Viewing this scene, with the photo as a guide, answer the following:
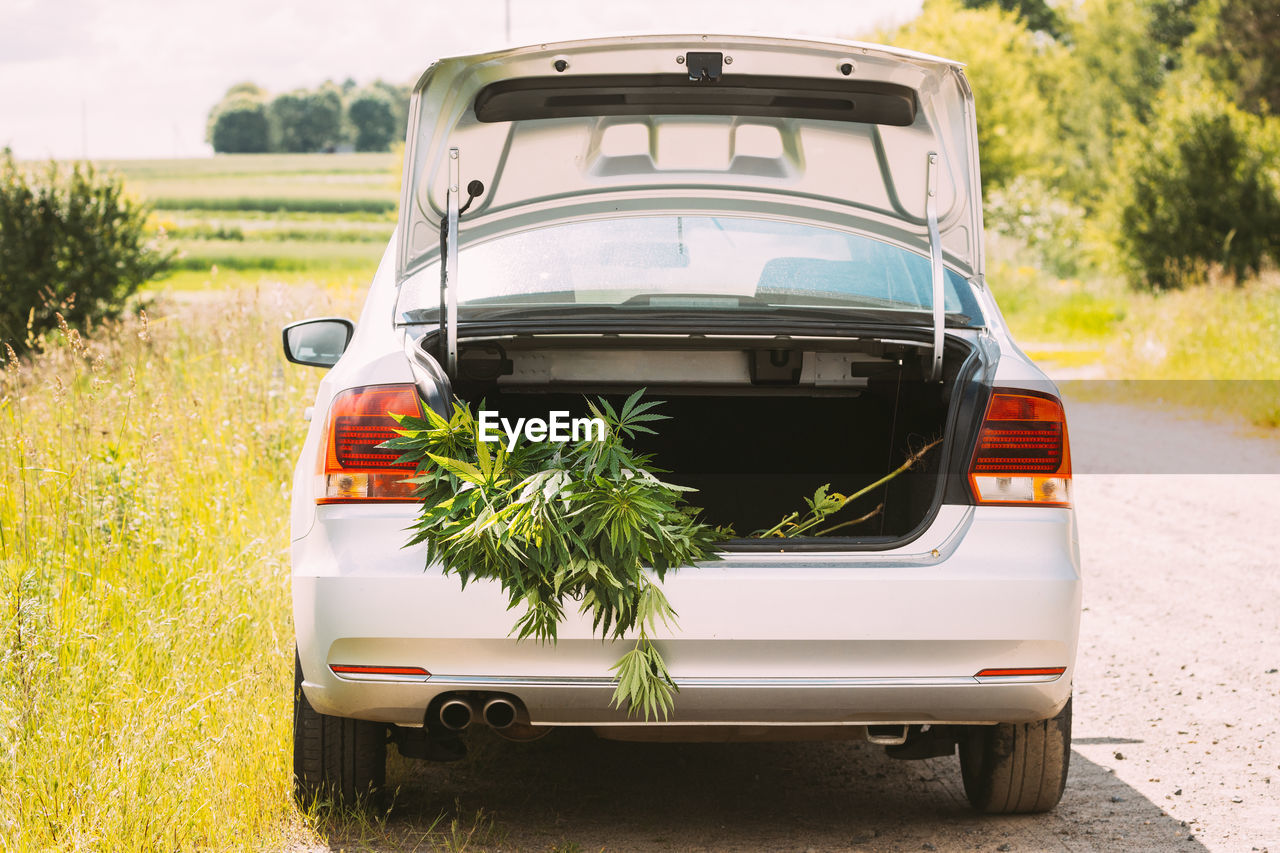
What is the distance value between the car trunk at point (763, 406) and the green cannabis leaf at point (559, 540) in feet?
1.48

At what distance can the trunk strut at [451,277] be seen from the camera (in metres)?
3.08

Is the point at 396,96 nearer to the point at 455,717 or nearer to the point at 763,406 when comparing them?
Answer: the point at 763,406

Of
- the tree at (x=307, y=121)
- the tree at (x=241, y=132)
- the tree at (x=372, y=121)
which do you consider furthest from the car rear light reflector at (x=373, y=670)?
the tree at (x=241, y=132)

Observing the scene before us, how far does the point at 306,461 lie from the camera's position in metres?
3.20

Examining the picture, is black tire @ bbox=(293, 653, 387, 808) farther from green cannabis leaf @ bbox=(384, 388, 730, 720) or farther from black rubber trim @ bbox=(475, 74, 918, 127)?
black rubber trim @ bbox=(475, 74, 918, 127)

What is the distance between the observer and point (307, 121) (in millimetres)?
77750

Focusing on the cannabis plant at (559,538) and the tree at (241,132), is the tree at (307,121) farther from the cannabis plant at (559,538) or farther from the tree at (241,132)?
the cannabis plant at (559,538)

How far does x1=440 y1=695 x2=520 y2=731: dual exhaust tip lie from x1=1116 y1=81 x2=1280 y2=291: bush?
67.2ft

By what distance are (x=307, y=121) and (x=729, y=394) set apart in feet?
257

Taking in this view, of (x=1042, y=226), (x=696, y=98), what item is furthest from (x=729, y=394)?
(x=1042, y=226)

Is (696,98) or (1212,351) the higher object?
(696,98)

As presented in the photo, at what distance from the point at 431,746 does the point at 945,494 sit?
1.41 m

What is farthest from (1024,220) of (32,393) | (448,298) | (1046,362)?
A: (448,298)

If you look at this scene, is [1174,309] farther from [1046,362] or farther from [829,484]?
[829,484]
